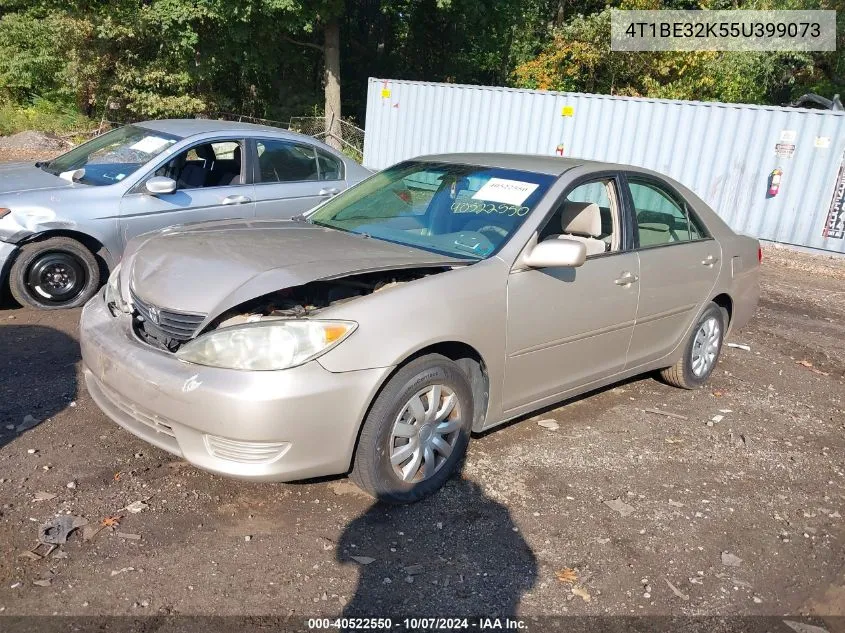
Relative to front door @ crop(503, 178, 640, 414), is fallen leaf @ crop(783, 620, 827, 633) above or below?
below

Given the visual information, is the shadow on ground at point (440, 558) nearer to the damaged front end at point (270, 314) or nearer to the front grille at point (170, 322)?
the damaged front end at point (270, 314)

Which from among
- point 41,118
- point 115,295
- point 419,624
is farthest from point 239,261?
point 41,118

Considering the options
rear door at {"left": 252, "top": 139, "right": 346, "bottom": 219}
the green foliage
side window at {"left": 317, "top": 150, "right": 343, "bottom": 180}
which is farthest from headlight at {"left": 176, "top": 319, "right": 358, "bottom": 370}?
the green foliage

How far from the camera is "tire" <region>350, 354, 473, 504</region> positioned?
3.44m

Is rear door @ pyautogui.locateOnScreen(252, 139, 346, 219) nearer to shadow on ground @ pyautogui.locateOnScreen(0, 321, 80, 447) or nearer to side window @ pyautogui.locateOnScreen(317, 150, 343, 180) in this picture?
side window @ pyautogui.locateOnScreen(317, 150, 343, 180)

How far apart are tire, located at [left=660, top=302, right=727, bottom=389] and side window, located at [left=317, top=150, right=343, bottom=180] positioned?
12.6 ft

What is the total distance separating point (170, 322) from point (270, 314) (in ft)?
1.50

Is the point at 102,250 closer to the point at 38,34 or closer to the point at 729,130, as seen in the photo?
the point at 729,130

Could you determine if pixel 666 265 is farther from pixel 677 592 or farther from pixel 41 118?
pixel 41 118

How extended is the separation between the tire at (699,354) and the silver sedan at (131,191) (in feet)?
12.5

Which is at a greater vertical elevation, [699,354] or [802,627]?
[699,354]

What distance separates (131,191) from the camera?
637 centimetres

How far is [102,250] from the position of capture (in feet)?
20.8

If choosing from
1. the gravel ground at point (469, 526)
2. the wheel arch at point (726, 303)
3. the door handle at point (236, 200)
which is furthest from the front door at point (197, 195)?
the wheel arch at point (726, 303)
